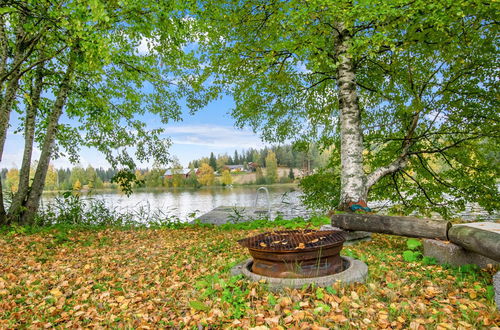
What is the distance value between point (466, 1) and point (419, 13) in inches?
46.4

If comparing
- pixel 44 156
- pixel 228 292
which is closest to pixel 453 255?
pixel 228 292

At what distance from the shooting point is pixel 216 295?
3.81m

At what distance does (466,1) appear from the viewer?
Answer: 5.91 metres

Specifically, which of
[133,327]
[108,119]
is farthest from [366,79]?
[133,327]

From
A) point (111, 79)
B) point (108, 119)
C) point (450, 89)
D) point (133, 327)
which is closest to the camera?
point (133, 327)

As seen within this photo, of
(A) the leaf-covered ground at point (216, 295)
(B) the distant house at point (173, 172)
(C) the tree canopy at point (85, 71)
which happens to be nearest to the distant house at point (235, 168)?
(B) the distant house at point (173, 172)

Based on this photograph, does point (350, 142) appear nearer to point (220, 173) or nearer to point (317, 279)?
point (317, 279)

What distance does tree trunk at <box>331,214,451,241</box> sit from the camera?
469 centimetres

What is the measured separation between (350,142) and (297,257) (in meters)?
4.73

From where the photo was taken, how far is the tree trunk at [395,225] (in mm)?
4694

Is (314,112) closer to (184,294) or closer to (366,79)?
(366,79)

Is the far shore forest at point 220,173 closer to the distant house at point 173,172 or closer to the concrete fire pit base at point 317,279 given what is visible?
the distant house at point 173,172

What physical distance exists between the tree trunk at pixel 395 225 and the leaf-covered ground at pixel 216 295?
39 cm

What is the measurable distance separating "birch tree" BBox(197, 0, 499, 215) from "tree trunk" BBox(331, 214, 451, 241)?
1726 millimetres
